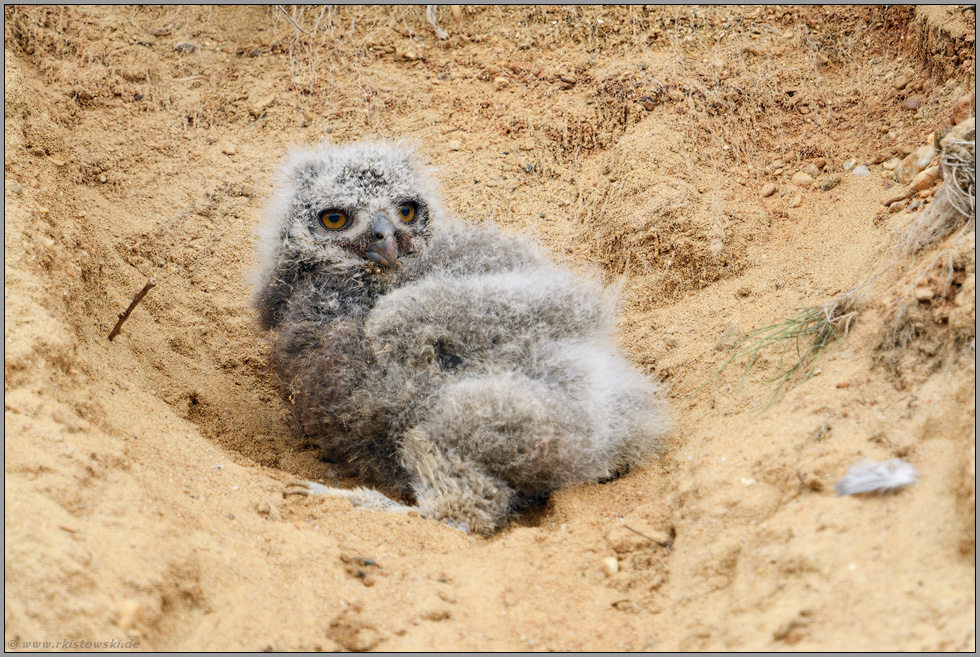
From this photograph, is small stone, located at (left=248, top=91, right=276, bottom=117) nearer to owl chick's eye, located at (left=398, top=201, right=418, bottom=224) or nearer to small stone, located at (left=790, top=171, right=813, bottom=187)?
owl chick's eye, located at (left=398, top=201, right=418, bottom=224)

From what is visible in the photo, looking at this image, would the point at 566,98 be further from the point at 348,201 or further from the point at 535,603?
the point at 535,603

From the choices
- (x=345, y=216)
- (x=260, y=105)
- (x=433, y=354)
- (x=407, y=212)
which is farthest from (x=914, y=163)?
(x=260, y=105)

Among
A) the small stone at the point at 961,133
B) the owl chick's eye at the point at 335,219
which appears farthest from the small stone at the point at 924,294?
the owl chick's eye at the point at 335,219

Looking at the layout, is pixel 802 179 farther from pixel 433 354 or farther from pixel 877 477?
pixel 877 477

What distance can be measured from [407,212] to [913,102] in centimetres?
358

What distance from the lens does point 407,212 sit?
15.9 ft

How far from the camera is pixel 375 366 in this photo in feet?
13.5

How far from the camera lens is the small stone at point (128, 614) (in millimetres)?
2465

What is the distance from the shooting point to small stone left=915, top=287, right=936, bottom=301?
132 inches

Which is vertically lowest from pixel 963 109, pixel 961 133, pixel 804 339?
pixel 804 339

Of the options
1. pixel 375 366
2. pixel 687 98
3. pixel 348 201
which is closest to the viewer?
pixel 375 366

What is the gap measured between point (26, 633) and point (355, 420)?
2.03m

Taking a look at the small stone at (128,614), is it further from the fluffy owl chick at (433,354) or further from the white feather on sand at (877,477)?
the white feather on sand at (877,477)

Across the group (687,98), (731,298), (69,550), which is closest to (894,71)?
(687,98)
